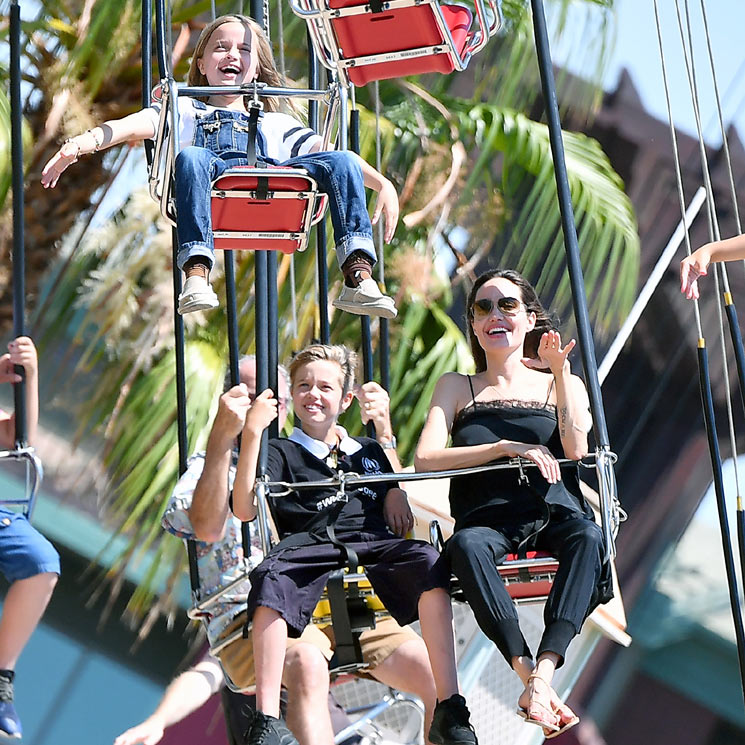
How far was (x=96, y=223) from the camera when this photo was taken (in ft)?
24.5

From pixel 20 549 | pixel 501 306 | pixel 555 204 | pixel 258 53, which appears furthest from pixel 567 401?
pixel 555 204

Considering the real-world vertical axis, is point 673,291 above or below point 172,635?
above

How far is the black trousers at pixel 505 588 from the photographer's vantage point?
11.7ft

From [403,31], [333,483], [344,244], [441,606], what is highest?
[403,31]

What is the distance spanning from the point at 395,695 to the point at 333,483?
42.1 inches

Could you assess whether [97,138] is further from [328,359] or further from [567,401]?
[567,401]

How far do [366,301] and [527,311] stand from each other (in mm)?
590

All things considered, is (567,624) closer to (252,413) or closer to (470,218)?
(252,413)

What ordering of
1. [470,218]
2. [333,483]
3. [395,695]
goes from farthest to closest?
[470,218], [395,695], [333,483]

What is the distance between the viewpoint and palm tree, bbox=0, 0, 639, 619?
7047 millimetres

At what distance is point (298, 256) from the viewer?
286 inches

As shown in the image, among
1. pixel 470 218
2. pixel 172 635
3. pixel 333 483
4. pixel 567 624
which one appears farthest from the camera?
pixel 172 635

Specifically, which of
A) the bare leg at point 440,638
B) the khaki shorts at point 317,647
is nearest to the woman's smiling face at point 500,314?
the bare leg at point 440,638

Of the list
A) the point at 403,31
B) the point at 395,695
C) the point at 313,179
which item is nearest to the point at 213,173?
the point at 313,179
